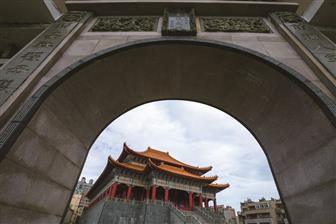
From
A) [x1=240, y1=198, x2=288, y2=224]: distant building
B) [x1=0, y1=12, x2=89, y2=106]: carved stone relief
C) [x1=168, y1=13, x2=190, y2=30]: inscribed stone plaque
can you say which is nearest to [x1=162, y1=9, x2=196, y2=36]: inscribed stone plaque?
[x1=168, y1=13, x2=190, y2=30]: inscribed stone plaque

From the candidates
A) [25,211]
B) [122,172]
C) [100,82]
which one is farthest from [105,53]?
[122,172]

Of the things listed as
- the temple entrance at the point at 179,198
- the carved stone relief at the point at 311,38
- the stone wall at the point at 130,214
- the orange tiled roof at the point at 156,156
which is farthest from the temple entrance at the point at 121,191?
the carved stone relief at the point at 311,38

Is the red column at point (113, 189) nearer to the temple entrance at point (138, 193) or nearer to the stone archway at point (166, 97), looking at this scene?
the temple entrance at point (138, 193)

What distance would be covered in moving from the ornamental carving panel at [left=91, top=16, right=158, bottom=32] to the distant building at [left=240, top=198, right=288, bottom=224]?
37.1 metres

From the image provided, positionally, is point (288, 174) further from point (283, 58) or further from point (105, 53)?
point (105, 53)

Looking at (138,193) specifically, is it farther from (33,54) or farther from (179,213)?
(33,54)

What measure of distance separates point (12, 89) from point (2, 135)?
2.12 feet

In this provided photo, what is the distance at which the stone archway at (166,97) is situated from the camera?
78.8 inches

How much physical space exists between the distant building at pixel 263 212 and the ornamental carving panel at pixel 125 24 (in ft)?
122

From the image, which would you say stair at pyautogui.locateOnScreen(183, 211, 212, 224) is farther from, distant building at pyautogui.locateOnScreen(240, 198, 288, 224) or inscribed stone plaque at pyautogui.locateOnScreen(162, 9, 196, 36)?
distant building at pyautogui.locateOnScreen(240, 198, 288, 224)

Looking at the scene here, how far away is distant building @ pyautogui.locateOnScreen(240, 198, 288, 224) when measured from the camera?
3052 centimetres

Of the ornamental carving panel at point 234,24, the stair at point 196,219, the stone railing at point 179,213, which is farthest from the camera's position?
the stair at point 196,219

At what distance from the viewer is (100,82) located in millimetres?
2906

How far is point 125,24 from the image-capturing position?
3.50 metres
